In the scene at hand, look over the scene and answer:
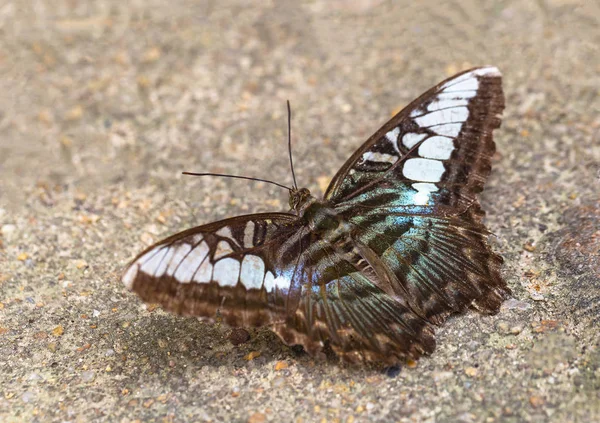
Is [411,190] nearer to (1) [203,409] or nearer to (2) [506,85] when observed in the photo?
(1) [203,409]

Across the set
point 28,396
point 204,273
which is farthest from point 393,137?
point 28,396

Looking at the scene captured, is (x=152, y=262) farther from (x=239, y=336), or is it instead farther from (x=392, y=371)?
(x=392, y=371)

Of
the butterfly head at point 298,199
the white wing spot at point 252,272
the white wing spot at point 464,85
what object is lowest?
the white wing spot at point 252,272

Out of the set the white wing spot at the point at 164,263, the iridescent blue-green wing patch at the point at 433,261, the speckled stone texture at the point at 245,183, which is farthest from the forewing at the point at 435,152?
the white wing spot at the point at 164,263

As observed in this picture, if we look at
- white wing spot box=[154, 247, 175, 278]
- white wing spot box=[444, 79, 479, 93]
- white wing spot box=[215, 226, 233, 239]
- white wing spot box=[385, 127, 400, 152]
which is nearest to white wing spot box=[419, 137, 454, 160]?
white wing spot box=[385, 127, 400, 152]

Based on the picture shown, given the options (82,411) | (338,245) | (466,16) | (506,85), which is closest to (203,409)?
(82,411)

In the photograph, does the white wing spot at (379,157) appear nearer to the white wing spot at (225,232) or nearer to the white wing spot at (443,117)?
the white wing spot at (443,117)

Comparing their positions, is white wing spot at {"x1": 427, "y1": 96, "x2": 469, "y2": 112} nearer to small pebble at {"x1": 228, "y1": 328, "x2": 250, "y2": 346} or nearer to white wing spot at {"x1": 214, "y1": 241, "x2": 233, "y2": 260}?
white wing spot at {"x1": 214, "y1": 241, "x2": 233, "y2": 260}
